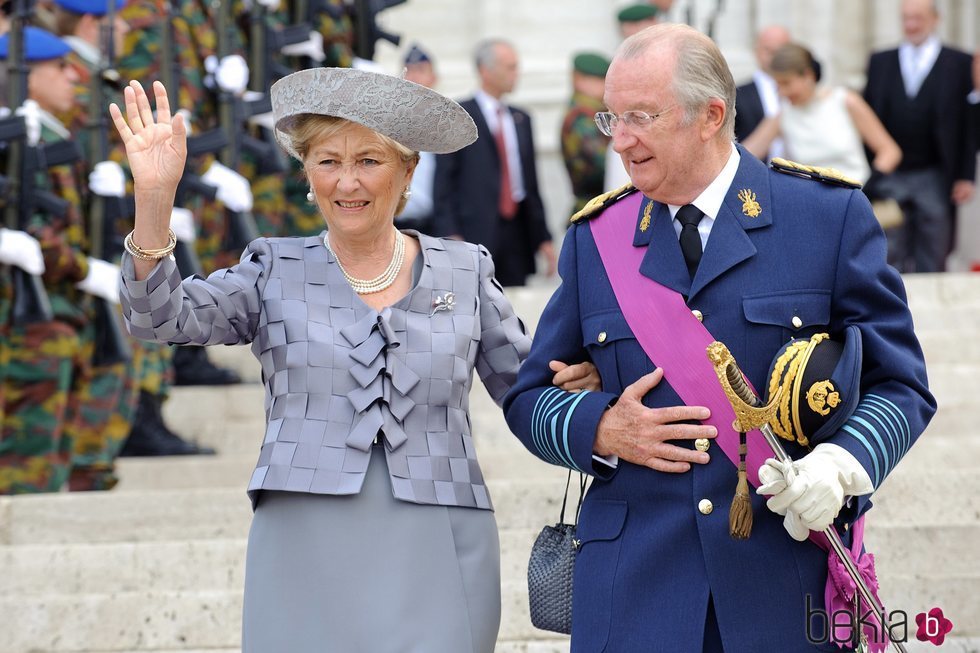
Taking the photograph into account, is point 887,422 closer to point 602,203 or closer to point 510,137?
point 602,203

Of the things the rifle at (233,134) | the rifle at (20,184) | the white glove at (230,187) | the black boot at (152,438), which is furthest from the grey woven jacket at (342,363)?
the rifle at (233,134)

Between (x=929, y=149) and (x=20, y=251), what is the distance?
194 inches

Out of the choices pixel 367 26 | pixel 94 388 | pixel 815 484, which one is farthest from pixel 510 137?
pixel 815 484

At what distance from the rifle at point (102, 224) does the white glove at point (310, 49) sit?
1730 mm

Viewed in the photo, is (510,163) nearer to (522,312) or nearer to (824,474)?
(522,312)

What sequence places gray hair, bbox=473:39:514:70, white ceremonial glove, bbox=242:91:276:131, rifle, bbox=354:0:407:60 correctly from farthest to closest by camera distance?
rifle, bbox=354:0:407:60 < gray hair, bbox=473:39:514:70 < white ceremonial glove, bbox=242:91:276:131

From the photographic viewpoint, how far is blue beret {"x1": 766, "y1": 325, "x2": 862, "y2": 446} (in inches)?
112

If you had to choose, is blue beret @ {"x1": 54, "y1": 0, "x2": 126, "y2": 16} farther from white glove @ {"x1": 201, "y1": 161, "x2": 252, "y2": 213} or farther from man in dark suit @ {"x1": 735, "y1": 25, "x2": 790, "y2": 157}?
man in dark suit @ {"x1": 735, "y1": 25, "x2": 790, "y2": 157}

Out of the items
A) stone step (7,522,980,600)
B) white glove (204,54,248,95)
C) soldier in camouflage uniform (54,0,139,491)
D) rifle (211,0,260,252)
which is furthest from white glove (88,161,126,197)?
stone step (7,522,980,600)

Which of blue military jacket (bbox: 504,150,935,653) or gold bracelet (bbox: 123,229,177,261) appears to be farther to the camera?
gold bracelet (bbox: 123,229,177,261)

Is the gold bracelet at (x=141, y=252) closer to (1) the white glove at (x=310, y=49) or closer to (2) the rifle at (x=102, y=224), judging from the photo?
(2) the rifle at (x=102, y=224)

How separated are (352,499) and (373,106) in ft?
2.30

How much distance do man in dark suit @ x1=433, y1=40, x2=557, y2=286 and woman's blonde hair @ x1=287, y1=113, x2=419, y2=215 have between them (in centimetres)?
510

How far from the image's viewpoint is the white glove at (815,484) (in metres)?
2.75
